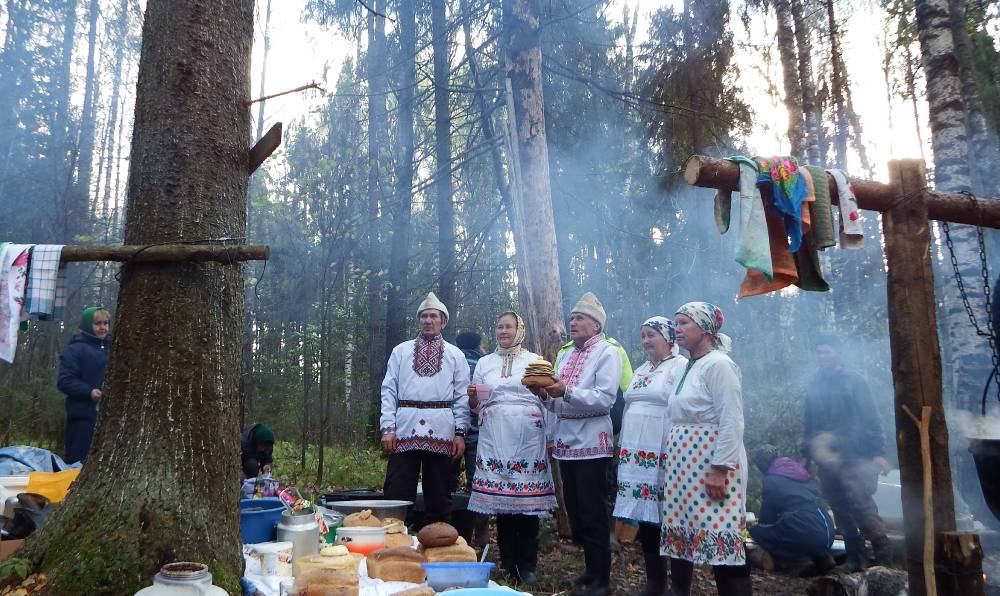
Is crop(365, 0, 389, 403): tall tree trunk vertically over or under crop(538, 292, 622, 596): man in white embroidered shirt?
over

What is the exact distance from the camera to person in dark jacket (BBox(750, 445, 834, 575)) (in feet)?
16.9

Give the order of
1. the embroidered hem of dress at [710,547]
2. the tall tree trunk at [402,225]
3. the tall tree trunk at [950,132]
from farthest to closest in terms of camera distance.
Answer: the tall tree trunk at [402,225] < the tall tree trunk at [950,132] < the embroidered hem of dress at [710,547]

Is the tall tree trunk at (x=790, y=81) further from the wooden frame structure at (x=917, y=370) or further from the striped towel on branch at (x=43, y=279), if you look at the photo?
the striped towel on branch at (x=43, y=279)

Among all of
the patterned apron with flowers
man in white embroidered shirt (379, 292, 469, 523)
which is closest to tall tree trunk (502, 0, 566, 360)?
man in white embroidered shirt (379, 292, 469, 523)

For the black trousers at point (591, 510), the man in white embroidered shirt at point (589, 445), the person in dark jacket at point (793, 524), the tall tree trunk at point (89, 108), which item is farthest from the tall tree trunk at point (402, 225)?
the tall tree trunk at point (89, 108)

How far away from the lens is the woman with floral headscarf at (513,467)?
452 cm

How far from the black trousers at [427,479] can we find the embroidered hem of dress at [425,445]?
40mm

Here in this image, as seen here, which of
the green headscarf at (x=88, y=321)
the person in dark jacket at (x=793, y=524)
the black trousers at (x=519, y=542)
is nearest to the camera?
the black trousers at (x=519, y=542)

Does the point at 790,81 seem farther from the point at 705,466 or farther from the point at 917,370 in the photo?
the point at 705,466

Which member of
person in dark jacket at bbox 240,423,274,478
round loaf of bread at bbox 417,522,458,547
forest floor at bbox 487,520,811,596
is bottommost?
forest floor at bbox 487,520,811,596

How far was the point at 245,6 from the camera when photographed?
326cm

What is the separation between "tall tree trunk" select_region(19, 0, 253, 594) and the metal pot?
24 centimetres

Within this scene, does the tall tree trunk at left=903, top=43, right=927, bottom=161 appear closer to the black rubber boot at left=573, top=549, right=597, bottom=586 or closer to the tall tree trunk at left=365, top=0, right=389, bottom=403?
the tall tree trunk at left=365, top=0, right=389, bottom=403

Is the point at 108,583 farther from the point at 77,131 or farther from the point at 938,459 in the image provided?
the point at 77,131
